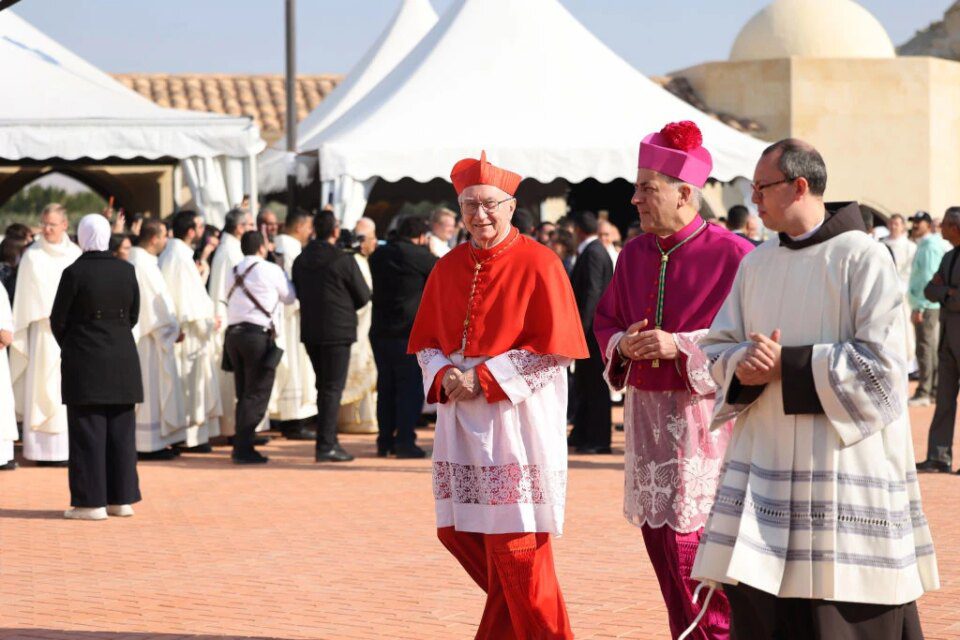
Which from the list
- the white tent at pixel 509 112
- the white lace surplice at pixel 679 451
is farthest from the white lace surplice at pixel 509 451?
the white tent at pixel 509 112

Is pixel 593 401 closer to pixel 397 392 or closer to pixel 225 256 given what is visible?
pixel 397 392

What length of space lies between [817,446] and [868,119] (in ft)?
85.1

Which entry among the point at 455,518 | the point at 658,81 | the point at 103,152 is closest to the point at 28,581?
the point at 455,518

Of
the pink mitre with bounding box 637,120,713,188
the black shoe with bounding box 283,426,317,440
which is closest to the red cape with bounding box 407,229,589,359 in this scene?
the pink mitre with bounding box 637,120,713,188

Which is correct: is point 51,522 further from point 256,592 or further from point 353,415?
point 353,415

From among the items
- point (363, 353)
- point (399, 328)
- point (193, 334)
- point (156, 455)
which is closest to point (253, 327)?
point (193, 334)

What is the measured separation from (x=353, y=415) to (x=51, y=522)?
5153 millimetres

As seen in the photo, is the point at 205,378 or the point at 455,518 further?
the point at 205,378

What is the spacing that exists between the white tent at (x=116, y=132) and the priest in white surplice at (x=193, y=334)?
7.88 ft

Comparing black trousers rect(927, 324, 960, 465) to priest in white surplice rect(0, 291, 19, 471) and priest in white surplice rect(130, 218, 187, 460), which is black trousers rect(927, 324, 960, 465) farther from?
priest in white surplice rect(0, 291, 19, 471)

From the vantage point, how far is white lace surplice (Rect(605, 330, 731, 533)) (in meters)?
5.44

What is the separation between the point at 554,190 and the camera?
104 feet

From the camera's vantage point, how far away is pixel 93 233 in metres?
9.52

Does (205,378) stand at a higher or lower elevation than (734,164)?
lower
